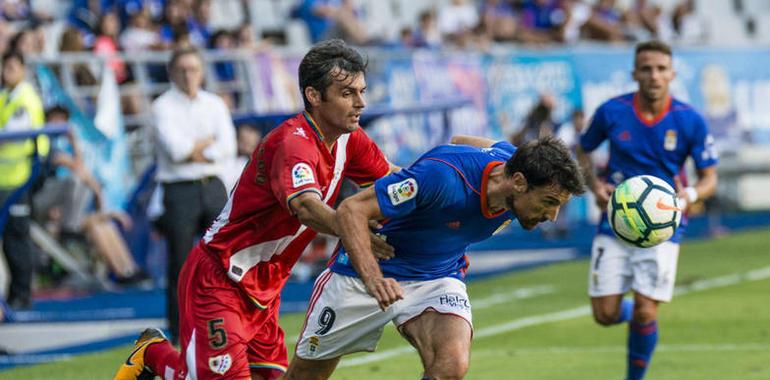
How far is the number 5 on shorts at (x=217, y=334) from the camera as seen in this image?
22.1 ft

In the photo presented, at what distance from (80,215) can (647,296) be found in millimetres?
7669

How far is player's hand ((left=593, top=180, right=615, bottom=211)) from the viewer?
9344 mm

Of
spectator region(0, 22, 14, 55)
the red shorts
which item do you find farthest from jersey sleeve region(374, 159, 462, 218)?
spectator region(0, 22, 14, 55)

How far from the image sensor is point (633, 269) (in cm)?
931

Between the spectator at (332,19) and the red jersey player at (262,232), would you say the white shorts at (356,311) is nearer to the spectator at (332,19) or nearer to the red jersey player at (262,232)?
the red jersey player at (262,232)

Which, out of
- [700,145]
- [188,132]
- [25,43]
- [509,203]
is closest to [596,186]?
[700,145]

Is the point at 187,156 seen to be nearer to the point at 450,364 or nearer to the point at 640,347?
the point at 640,347

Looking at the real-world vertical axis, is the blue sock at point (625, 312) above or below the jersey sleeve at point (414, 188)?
below

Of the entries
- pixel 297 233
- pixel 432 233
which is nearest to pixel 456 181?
pixel 432 233

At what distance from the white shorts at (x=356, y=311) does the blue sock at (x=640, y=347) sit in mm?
2303

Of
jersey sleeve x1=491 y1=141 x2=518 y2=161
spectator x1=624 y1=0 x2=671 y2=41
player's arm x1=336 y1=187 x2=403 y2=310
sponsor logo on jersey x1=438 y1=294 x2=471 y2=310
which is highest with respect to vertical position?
jersey sleeve x1=491 y1=141 x2=518 y2=161

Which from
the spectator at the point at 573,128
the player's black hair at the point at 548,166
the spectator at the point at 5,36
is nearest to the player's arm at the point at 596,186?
the player's black hair at the point at 548,166

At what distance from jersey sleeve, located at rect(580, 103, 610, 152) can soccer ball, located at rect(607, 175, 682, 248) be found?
→ 1593 millimetres

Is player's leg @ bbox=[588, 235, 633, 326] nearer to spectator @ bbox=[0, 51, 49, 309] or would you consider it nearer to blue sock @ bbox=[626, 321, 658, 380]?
blue sock @ bbox=[626, 321, 658, 380]
